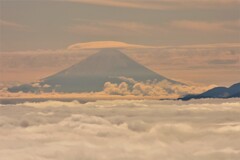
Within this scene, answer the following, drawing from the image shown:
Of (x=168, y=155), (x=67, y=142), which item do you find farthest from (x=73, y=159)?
(x=168, y=155)

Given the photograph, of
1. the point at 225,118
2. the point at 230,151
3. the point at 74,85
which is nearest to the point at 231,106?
the point at 225,118

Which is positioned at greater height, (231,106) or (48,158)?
(231,106)

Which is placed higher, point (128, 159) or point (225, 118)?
point (225, 118)

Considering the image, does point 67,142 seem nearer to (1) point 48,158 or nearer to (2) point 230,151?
(1) point 48,158

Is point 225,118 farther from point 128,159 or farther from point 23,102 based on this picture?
point 23,102

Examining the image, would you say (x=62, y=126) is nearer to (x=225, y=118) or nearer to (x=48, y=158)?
(x=48, y=158)

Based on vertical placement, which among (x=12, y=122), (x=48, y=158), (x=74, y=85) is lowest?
(x=48, y=158)

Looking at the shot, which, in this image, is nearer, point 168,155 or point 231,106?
point 168,155

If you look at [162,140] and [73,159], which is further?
[162,140]
